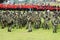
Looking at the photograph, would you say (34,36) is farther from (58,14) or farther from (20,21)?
(58,14)

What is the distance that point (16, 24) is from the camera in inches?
562

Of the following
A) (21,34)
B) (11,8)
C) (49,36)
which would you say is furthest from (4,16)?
(11,8)

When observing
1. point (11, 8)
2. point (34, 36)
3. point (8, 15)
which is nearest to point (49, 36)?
point (34, 36)

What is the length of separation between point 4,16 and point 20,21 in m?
1.07

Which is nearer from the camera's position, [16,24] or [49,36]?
[49,36]

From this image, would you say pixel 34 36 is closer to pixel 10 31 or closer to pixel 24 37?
pixel 24 37

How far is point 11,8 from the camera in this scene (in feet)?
68.4

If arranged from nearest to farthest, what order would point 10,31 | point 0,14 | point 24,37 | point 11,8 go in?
point 24,37, point 10,31, point 0,14, point 11,8

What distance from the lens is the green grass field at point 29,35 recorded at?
12.2 meters

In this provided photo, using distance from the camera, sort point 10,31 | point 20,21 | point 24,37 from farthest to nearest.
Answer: point 20,21, point 10,31, point 24,37

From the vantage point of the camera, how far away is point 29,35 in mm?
12664

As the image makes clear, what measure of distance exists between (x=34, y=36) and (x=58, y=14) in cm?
421

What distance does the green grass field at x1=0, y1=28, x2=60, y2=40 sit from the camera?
12239 millimetres

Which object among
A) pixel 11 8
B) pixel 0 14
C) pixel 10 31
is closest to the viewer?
pixel 10 31
